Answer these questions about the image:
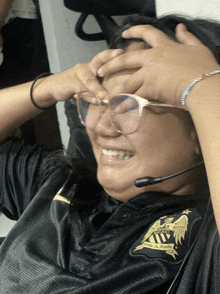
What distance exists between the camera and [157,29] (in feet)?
2.48

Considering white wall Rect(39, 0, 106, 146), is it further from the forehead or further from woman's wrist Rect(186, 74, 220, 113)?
woman's wrist Rect(186, 74, 220, 113)

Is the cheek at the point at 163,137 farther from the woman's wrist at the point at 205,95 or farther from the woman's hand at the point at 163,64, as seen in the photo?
the woman's wrist at the point at 205,95

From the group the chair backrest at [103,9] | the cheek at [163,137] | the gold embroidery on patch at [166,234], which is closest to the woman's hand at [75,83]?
the cheek at [163,137]

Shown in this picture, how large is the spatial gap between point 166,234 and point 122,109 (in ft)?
1.00

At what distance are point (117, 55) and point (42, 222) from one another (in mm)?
515

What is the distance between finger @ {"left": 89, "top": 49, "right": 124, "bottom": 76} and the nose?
0.37ft

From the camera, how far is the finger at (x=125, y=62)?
2.32 ft

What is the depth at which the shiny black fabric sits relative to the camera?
0.66 metres

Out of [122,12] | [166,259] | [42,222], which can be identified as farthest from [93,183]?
[122,12]

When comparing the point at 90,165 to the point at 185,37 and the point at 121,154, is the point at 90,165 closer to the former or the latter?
the point at 121,154

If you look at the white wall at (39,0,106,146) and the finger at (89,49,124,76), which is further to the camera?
the white wall at (39,0,106,146)

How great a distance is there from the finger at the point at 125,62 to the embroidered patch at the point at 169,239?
37cm

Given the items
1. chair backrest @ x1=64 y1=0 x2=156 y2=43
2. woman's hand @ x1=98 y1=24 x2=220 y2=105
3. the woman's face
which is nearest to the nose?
the woman's face

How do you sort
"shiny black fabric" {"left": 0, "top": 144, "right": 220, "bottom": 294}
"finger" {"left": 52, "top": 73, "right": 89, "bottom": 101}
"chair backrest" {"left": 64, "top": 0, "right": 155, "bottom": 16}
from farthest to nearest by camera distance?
1. "chair backrest" {"left": 64, "top": 0, "right": 155, "bottom": 16}
2. "finger" {"left": 52, "top": 73, "right": 89, "bottom": 101}
3. "shiny black fabric" {"left": 0, "top": 144, "right": 220, "bottom": 294}
